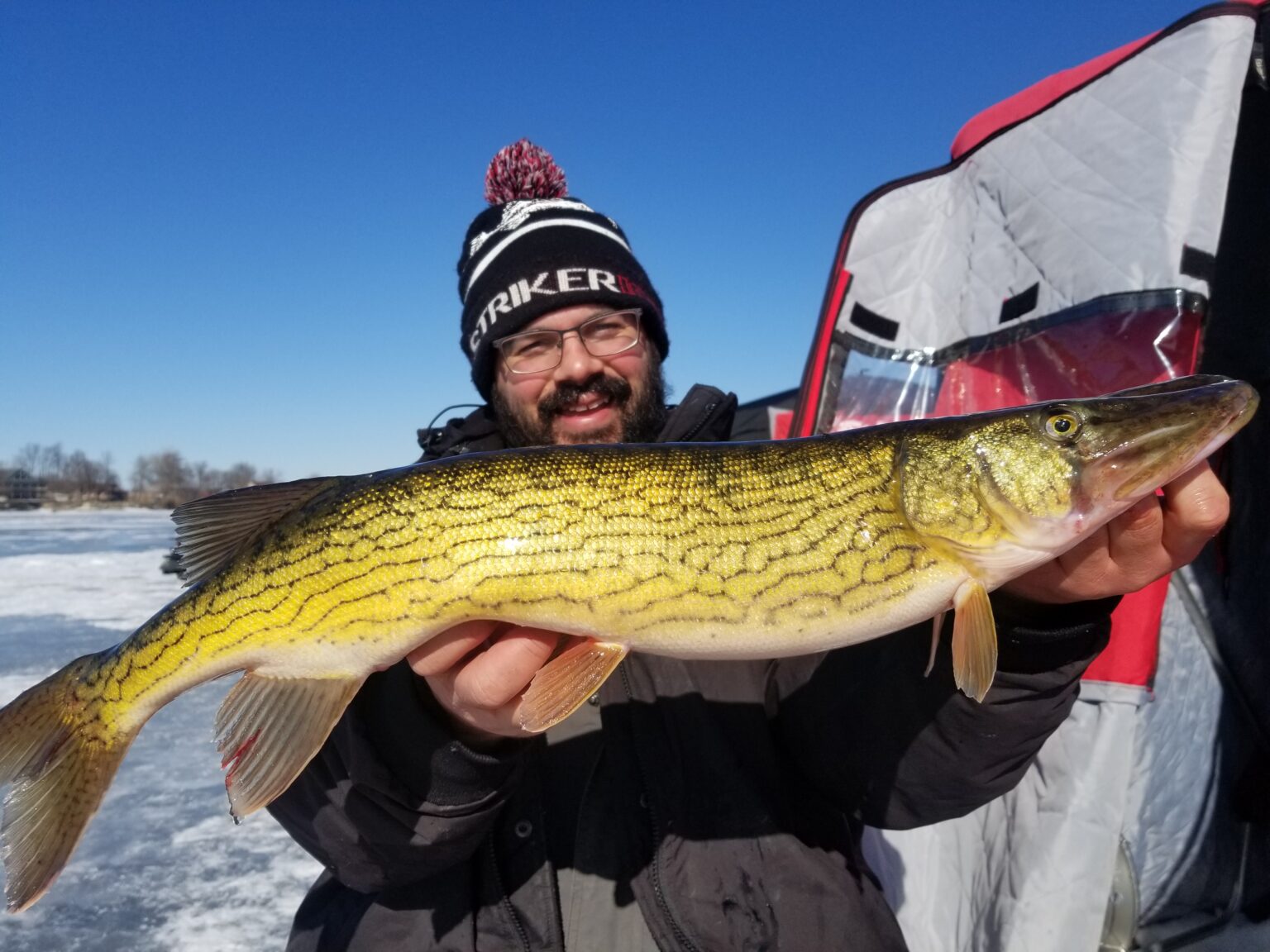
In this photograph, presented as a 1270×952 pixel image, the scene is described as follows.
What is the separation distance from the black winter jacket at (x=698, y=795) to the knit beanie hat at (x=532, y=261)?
150 cm

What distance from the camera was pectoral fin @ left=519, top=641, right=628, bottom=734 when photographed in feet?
5.01

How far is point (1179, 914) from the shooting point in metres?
2.88

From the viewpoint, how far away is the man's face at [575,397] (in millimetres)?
2938

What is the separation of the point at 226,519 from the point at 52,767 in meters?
0.65

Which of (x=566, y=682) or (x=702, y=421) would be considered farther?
(x=702, y=421)

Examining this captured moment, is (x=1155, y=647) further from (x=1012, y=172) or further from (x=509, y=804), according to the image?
(x=509, y=804)

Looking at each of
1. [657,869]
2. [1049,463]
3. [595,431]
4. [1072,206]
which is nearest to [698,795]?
[657,869]

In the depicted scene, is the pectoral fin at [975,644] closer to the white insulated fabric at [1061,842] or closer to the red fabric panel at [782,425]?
the white insulated fabric at [1061,842]

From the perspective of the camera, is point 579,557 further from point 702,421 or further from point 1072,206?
point 1072,206

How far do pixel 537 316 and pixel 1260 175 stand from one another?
2.77 meters

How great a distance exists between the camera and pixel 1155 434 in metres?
1.45

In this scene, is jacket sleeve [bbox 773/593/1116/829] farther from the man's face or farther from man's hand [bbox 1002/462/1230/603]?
the man's face

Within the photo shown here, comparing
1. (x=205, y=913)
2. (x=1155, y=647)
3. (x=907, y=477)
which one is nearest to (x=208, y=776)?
(x=205, y=913)

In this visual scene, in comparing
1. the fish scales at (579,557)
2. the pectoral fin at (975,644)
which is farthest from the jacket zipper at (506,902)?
the pectoral fin at (975,644)
